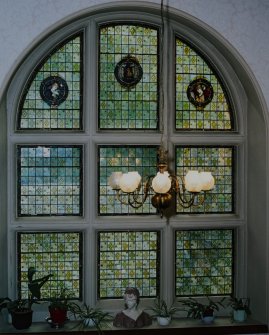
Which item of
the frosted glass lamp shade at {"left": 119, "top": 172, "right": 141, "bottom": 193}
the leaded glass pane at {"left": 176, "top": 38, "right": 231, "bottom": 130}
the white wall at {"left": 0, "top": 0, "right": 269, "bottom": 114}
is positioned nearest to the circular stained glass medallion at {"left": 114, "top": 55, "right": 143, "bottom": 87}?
the leaded glass pane at {"left": 176, "top": 38, "right": 231, "bottom": 130}

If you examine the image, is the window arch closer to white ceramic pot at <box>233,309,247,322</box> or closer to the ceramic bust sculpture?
the ceramic bust sculpture

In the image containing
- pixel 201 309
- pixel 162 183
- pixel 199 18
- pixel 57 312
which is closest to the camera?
pixel 162 183

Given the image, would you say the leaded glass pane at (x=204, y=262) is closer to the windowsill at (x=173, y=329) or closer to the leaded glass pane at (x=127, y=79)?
the windowsill at (x=173, y=329)

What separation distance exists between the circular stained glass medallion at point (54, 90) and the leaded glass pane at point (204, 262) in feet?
4.63

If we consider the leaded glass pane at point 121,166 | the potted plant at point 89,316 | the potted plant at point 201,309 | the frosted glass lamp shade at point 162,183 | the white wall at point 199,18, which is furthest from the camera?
the leaded glass pane at point 121,166

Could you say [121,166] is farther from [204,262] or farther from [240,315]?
[240,315]

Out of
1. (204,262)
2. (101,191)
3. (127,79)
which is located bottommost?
(204,262)

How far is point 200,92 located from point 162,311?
175 centimetres

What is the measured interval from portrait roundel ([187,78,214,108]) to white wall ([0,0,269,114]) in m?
0.52

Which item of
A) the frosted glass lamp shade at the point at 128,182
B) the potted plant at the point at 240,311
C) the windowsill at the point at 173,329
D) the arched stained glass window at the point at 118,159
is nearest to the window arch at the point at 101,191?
the arched stained glass window at the point at 118,159

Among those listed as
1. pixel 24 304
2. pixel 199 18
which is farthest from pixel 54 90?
pixel 24 304

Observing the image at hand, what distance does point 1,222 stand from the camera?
16.1 ft

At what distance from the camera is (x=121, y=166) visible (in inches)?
207

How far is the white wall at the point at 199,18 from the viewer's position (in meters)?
4.64
